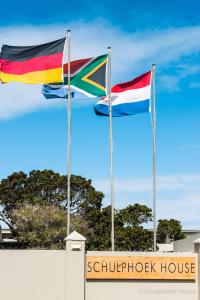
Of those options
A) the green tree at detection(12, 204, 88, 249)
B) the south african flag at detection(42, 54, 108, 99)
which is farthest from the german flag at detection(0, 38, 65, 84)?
the green tree at detection(12, 204, 88, 249)

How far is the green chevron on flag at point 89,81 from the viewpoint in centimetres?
2877

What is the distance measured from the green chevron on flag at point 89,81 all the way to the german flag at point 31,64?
1.11 metres

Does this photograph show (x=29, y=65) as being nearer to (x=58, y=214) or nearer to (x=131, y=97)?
(x=131, y=97)

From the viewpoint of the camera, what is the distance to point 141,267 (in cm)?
2227

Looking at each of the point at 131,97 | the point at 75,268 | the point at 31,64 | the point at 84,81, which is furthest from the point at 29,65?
the point at 75,268

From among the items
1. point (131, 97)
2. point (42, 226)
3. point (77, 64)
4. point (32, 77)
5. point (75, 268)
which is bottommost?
point (75, 268)

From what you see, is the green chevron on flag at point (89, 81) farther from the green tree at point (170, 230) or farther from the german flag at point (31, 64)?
the green tree at point (170, 230)

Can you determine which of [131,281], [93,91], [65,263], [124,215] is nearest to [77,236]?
[65,263]

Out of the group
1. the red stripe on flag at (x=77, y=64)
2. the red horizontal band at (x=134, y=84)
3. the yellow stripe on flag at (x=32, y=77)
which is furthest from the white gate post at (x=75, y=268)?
the red stripe on flag at (x=77, y=64)

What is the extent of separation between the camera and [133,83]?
2933 centimetres

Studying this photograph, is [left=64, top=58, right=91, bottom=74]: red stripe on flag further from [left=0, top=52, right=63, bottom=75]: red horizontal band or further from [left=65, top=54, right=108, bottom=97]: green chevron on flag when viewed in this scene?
[left=0, top=52, right=63, bottom=75]: red horizontal band

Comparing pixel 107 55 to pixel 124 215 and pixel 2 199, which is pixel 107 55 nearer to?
pixel 124 215

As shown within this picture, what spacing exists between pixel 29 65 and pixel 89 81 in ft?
9.90

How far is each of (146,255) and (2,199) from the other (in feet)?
231
